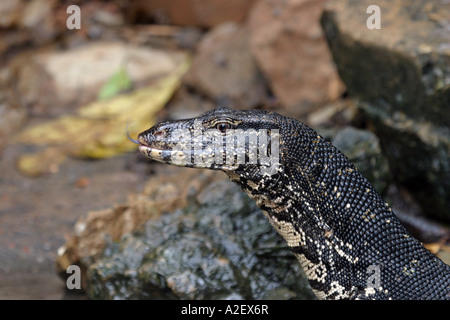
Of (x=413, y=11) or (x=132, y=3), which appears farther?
(x=132, y=3)

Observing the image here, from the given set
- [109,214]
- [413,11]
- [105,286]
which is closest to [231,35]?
[413,11]

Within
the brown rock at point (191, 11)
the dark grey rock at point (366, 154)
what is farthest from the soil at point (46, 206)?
the brown rock at point (191, 11)

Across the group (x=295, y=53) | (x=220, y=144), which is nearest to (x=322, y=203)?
(x=220, y=144)

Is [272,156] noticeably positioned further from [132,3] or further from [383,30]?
[132,3]

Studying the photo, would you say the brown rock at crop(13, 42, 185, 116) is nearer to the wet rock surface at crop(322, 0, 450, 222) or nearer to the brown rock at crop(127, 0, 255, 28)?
the brown rock at crop(127, 0, 255, 28)

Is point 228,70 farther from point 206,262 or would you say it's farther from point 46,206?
point 206,262

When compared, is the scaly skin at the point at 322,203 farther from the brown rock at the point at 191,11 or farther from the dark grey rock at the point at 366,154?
the brown rock at the point at 191,11
